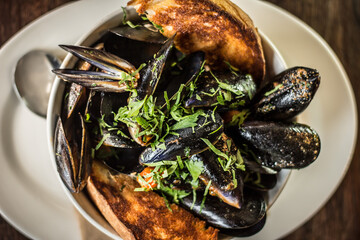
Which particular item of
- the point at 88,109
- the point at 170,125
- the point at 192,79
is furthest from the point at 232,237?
the point at 88,109

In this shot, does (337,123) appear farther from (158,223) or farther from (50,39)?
(50,39)

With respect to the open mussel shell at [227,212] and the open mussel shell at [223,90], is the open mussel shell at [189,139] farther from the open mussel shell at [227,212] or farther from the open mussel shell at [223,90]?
the open mussel shell at [227,212]

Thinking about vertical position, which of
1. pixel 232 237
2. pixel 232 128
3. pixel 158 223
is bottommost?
pixel 232 237

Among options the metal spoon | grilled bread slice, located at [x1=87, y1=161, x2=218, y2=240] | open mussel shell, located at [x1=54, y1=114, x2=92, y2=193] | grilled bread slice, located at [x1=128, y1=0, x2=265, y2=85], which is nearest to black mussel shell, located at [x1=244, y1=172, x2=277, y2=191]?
grilled bread slice, located at [x1=87, y1=161, x2=218, y2=240]

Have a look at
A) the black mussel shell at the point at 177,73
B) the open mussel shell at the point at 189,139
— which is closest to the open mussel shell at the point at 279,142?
the open mussel shell at the point at 189,139

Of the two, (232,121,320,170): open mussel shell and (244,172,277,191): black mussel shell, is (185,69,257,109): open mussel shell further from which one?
(244,172,277,191): black mussel shell

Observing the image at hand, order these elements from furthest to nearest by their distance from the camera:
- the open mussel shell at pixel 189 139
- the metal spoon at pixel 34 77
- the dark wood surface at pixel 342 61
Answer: the dark wood surface at pixel 342 61 → the metal spoon at pixel 34 77 → the open mussel shell at pixel 189 139
